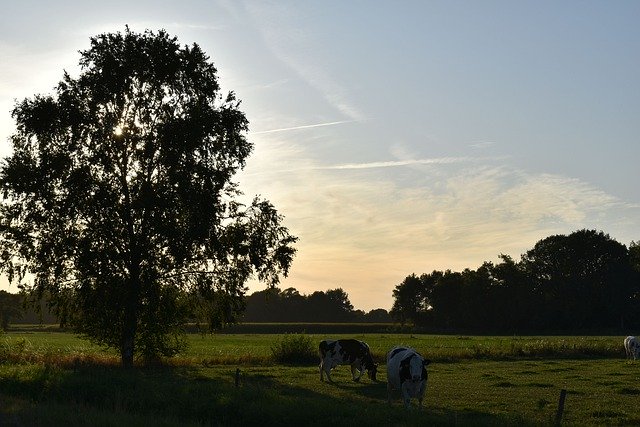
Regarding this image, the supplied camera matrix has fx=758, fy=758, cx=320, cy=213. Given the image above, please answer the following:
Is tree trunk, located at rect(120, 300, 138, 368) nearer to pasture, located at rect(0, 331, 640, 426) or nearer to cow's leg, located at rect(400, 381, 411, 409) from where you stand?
pasture, located at rect(0, 331, 640, 426)

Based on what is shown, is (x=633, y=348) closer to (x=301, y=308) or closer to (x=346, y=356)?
(x=346, y=356)

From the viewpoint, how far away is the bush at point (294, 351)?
45969mm

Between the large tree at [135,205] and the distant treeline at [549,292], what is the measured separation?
86.1m

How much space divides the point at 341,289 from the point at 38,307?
152 metres

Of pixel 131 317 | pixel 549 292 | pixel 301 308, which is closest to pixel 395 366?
pixel 131 317

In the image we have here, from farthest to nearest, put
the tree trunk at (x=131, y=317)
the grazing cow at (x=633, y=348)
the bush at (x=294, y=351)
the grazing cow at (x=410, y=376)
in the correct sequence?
the grazing cow at (x=633, y=348), the bush at (x=294, y=351), the tree trunk at (x=131, y=317), the grazing cow at (x=410, y=376)

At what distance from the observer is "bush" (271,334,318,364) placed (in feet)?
151

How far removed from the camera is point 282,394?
26016 mm

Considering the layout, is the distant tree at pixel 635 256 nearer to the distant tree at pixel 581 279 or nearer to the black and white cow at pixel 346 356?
the distant tree at pixel 581 279

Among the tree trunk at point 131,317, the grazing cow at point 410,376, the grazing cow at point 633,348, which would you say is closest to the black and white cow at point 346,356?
the grazing cow at point 410,376

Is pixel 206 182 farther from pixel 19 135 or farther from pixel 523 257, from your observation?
pixel 523 257

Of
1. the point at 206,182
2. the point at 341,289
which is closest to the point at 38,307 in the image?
the point at 206,182

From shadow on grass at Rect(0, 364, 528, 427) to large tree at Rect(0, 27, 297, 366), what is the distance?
10138 millimetres

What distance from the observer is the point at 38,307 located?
3825 centimetres
